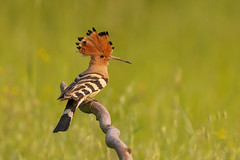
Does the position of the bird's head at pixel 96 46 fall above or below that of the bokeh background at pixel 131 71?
above

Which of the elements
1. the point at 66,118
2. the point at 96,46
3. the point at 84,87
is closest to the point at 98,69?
the point at 96,46

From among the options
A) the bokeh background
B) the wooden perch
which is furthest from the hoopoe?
the bokeh background

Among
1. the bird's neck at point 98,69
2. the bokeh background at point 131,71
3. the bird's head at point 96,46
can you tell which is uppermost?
the bird's head at point 96,46

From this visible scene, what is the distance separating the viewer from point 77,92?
2.98 metres

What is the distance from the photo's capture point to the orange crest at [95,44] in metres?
3.28

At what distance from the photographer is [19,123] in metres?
4.80

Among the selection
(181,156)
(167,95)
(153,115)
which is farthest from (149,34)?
(181,156)

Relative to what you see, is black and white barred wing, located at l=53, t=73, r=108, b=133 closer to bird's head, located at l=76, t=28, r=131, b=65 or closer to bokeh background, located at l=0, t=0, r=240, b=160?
bird's head, located at l=76, t=28, r=131, b=65

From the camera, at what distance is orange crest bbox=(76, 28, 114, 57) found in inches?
129

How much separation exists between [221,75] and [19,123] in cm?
331

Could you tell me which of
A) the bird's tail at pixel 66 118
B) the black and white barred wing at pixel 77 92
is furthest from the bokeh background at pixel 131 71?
the bird's tail at pixel 66 118

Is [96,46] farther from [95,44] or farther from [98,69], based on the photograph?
[98,69]

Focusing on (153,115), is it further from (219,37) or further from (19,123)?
(219,37)

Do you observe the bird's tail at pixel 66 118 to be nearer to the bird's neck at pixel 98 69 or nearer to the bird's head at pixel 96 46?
the bird's head at pixel 96 46
